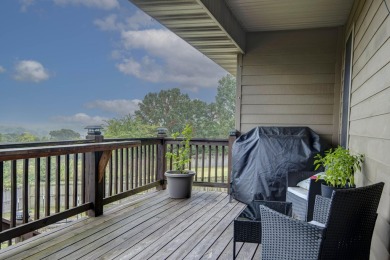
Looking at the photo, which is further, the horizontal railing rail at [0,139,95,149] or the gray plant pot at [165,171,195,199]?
the gray plant pot at [165,171,195,199]

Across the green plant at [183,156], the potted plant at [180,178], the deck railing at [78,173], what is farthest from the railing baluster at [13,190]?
the green plant at [183,156]

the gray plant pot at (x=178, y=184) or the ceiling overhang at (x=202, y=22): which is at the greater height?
the ceiling overhang at (x=202, y=22)

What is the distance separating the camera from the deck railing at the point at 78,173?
2.81m

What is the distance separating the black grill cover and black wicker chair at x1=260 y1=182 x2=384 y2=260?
→ 2521 mm

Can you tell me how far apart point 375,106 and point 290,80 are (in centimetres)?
270

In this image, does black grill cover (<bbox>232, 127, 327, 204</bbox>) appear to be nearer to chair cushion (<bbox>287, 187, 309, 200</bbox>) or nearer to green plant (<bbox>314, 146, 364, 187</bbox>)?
chair cushion (<bbox>287, 187, 309, 200</bbox>)

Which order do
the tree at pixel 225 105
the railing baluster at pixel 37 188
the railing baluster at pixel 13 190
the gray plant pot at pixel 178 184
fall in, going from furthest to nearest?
1. the tree at pixel 225 105
2. the gray plant pot at pixel 178 184
3. the railing baluster at pixel 37 188
4. the railing baluster at pixel 13 190

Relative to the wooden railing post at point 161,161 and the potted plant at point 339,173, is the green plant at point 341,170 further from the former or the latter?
the wooden railing post at point 161,161

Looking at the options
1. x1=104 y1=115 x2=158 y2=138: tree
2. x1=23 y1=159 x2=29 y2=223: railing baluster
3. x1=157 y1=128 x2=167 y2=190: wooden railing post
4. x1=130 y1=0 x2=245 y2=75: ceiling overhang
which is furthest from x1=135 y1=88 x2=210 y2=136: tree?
x1=23 y1=159 x2=29 y2=223: railing baluster

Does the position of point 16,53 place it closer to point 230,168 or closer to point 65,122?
point 65,122

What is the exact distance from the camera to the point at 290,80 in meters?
4.82

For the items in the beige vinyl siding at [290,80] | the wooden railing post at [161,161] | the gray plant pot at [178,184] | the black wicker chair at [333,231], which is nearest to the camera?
the black wicker chair at [333,231]

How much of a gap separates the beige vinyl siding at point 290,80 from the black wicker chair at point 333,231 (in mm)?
3138

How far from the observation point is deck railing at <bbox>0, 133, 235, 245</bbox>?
9.21ft
